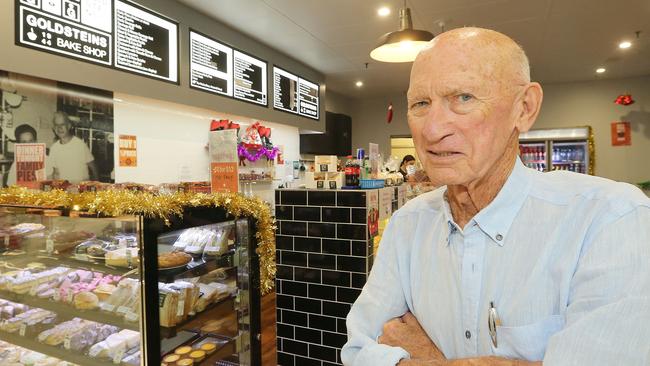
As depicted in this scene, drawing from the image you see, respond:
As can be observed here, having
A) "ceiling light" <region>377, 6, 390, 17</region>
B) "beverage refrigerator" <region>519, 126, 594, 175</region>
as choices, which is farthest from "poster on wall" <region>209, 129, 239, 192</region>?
"beverage refrigerator" <region>519, 126, 594, 175</region>

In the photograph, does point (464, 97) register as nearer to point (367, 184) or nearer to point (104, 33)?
point (367, 184)

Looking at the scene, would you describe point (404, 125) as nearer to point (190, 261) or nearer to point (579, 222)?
point (190, 261)

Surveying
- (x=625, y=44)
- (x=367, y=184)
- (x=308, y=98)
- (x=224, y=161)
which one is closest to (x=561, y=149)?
(x=625, y=44)

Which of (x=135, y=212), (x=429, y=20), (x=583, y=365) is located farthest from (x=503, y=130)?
(x=429, y=20)

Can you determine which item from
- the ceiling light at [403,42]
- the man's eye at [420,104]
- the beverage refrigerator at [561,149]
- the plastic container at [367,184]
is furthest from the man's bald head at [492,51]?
the beverage refrigerator at [561,149]

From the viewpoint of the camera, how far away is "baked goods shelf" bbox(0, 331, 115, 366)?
160cm

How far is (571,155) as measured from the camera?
762 cm

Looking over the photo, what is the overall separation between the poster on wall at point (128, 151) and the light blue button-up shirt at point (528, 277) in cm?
301

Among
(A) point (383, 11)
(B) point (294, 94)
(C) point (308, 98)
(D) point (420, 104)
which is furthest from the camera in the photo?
(C) point (308, 98)

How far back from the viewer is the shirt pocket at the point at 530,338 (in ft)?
2.43

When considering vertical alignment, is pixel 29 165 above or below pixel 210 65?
below

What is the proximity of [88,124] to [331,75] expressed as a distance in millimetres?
4265

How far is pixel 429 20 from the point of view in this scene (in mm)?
4293

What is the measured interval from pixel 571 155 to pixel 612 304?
820 centimetres
